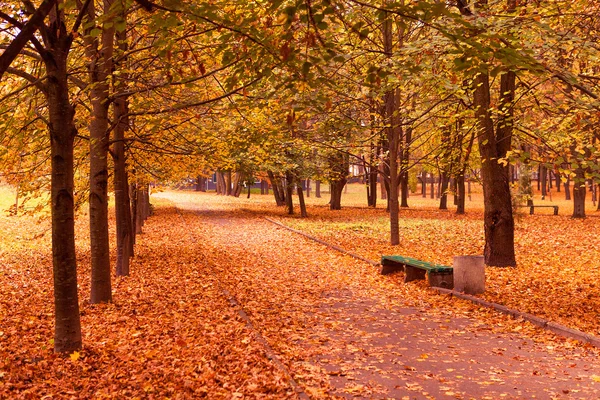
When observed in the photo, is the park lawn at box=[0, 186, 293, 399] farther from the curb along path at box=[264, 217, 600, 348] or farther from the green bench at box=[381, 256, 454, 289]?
the curb along path at box=[264, 217, 600, 348]

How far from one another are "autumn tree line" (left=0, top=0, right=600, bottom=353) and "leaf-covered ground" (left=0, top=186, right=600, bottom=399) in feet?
Result: 3.24

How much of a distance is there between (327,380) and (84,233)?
22081 millimetres

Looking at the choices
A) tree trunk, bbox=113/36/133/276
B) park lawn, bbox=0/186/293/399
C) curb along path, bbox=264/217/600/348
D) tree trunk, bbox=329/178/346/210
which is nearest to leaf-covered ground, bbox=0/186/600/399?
park lawn, bbox=0/186/293/399

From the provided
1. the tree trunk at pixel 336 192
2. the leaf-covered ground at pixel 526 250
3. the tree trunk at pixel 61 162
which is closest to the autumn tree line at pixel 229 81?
the tree trunk at pixel 61 162

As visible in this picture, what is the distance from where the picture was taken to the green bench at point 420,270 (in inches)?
443

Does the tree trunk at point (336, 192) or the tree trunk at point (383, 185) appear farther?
the tree trunk at point (336, 192)

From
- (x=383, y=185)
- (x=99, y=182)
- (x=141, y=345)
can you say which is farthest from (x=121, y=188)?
(x=383, y=185)

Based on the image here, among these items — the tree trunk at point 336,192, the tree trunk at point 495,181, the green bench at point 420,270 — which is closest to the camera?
the green bench at point 420,270

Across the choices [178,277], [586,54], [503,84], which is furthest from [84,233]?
[586,54]

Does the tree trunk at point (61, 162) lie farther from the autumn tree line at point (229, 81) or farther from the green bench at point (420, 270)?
the green bench at point (420, 270)

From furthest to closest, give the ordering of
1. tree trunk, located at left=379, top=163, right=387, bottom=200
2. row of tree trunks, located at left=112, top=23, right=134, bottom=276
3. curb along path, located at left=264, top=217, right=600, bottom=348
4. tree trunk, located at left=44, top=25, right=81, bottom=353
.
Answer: tree trunk, located at left=379, top=163, right=387, bottom=200
row of tree trunks, located at left=112, top=23, right=134, bottom=276
curb along path, located at left=264, top=217, right=600, bottom=348
tree trunk, located at left=44, top=25, right=81, bottom=353

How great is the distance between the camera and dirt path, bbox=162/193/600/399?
6.07 meters

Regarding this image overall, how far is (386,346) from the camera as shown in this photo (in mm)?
7660

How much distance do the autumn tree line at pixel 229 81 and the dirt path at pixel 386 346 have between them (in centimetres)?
282
